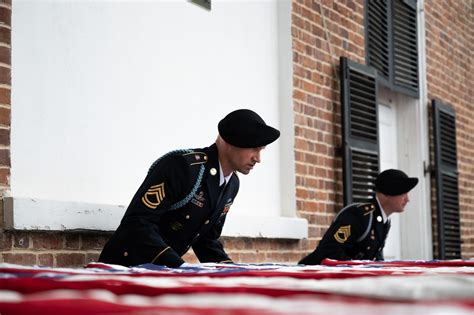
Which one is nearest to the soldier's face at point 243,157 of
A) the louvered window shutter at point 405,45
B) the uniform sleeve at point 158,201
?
the uniform sleeve at point 158,201

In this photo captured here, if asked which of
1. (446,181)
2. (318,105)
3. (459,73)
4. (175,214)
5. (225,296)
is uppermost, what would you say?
(459,73)

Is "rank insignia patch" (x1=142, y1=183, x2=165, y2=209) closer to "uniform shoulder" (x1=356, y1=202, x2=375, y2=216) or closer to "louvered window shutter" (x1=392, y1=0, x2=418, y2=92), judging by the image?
"uniform shoulder" (x1=356, y1=202, x2=375, y2=216)

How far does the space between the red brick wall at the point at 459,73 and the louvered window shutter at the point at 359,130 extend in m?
1.71

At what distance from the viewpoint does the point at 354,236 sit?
5.33 metres

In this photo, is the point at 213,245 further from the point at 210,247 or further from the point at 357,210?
the point at 357,210

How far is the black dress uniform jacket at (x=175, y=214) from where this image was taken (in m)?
3.54

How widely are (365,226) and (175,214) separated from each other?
6.03 ft

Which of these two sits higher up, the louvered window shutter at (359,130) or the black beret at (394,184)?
the louvered window shutter at (359,130)

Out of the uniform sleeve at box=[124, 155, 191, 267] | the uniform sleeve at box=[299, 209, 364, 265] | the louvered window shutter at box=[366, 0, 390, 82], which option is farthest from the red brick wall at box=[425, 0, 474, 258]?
the uniform sleeve at box=[124, 155, 191, 267]

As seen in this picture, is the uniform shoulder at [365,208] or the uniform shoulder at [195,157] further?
the uniform shoulder at [365,208]

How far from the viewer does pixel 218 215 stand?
13.5 feet

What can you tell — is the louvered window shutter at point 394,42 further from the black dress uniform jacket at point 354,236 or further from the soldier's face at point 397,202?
the black dress uniform jacket at point 354,236

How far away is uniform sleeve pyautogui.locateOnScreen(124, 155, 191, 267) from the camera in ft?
11.3

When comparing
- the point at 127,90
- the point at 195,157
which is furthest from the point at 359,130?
the point at 195,157
